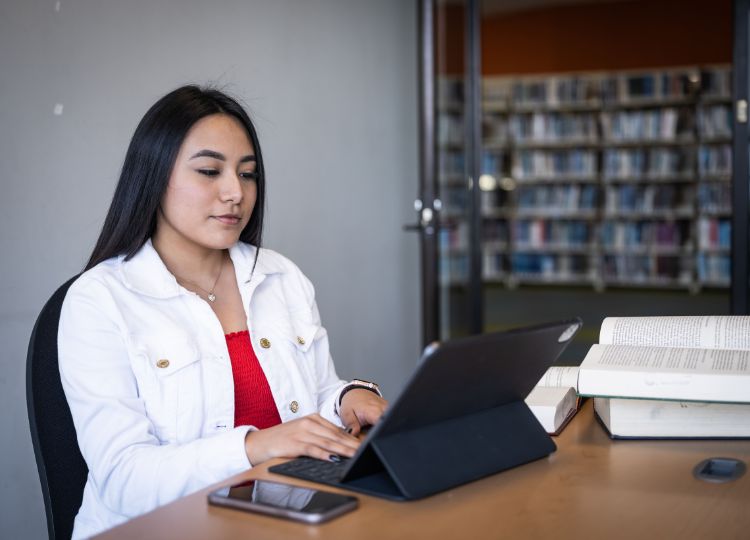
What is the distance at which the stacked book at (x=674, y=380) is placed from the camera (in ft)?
4.07

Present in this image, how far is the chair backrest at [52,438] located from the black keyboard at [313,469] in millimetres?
381

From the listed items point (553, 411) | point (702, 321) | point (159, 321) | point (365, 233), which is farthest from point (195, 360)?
point (365, 233)

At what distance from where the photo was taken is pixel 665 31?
371 inches

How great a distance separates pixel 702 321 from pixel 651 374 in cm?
30

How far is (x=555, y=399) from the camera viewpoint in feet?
4.58

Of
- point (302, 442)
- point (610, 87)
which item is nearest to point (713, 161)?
point (610, 87)

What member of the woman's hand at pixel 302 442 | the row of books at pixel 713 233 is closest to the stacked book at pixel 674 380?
the woman's hand at pixel 302 442

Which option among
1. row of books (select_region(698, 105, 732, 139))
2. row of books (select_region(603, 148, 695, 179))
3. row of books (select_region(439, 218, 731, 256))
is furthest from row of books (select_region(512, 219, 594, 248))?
row of books (select_region(698, 105, 732, 139))

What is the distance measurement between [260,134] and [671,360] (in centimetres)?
202

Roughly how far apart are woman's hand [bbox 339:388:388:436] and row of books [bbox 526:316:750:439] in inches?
10.3

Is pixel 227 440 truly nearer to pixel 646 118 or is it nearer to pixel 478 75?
pixel 478 75

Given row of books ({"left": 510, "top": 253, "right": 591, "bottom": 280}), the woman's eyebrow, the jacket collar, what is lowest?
row of books ({"left": 510, "top": 253, "right": 591, "bottom": 280})

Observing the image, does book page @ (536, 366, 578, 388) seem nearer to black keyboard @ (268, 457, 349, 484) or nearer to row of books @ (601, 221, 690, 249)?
black keyboard @ (268, 457, 349, 484)

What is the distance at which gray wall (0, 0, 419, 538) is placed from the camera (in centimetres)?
210
